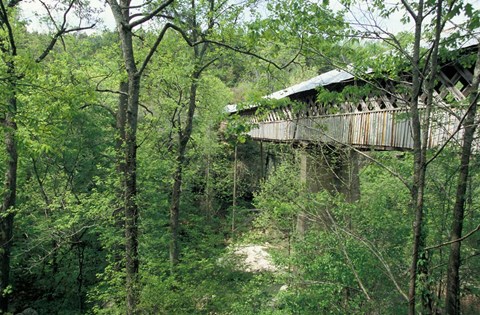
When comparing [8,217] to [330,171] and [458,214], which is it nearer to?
[330,171]

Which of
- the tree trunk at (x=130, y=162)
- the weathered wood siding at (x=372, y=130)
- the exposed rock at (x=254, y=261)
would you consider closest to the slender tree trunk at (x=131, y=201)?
the tree trunk at (x=130, y=162)

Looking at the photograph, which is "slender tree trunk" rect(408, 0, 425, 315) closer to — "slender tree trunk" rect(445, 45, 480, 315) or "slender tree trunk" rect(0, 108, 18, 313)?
"slender tree trunk" rect(445, 45, 480, 315)

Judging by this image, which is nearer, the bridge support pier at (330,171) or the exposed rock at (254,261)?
the bridge support pier at (330,171)

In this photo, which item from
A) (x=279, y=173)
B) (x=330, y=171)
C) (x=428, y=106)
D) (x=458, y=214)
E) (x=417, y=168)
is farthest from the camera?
(x=279, y=173)

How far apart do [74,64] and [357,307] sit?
9927mm

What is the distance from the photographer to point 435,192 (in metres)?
5.10

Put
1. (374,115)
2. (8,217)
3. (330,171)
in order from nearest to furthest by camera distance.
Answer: (374,115) → (8,217) → (330,171)

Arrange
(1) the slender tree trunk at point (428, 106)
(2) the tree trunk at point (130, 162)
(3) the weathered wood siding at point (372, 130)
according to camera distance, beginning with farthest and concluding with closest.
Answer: (3) the weathered wood siding at point (372, 130) < (2) the tree trunk at point (130, 162) < (1) the slender tree trunk at point (428, 106)

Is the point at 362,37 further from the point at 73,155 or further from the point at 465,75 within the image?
the point at 73,155

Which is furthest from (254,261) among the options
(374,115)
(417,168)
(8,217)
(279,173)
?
(417,168)

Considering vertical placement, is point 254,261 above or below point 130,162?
below

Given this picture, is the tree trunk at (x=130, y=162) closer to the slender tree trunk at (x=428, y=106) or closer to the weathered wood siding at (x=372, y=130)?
the weathered wood siding at (x=372, y=130)

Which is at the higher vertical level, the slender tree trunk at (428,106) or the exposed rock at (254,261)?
the slender tree trunk at (428,106)

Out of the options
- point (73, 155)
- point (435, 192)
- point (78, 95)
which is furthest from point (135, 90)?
point (73, 155)
